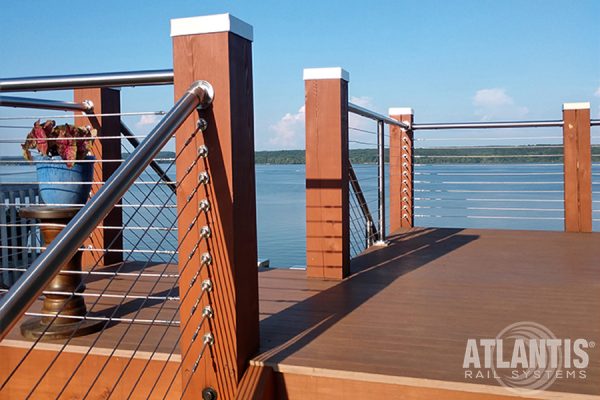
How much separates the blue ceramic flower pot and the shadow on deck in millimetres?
1014

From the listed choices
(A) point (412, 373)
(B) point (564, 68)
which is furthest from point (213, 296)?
(B) point (564, 68)

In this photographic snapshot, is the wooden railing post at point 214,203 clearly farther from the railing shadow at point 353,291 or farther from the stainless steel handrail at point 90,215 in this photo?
the railing shadow at point 353,291

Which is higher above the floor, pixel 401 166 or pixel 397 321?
pixel 401 166

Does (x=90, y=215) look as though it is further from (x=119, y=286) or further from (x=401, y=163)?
(x=401, y=163)

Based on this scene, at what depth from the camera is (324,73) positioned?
3.36 metres

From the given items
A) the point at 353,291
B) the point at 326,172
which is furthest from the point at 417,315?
the point at 326,172

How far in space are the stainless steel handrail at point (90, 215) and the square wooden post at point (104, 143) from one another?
207 cm

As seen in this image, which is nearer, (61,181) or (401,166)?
(61,181)

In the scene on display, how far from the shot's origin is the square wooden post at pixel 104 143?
3.64 metres

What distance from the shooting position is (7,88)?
2.21 meters

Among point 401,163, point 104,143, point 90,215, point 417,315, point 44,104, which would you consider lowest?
point 417,315

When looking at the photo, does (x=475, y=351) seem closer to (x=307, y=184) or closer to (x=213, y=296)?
(x=213, y=296)

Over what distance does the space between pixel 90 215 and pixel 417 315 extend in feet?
5.60

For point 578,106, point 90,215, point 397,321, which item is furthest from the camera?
point 578,106
